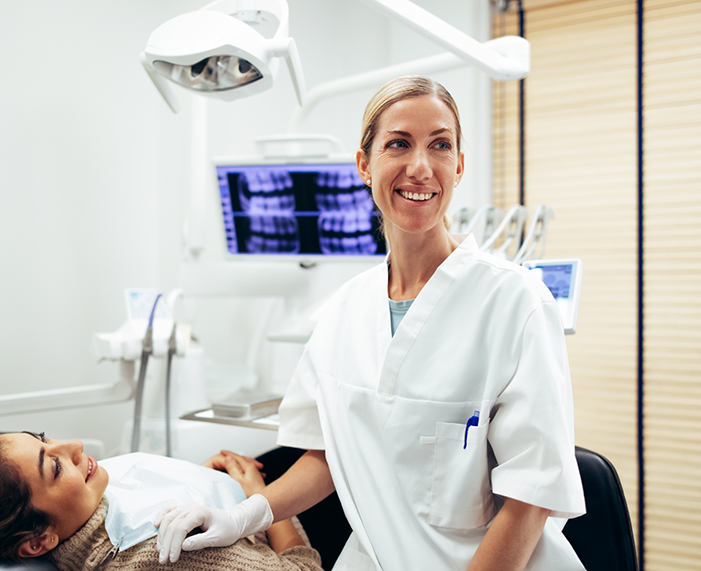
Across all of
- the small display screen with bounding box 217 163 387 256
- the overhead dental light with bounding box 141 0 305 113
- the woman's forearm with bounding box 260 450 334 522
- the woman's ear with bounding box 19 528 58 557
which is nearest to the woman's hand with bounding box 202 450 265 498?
the woman's forearm with bounding box 260 450 334 522

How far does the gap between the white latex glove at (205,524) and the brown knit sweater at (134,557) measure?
24mm

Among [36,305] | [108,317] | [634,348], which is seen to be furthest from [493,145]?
[36,305]

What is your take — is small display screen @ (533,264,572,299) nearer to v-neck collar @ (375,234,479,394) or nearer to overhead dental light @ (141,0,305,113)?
v-neck collar @ (375,234,479,394)

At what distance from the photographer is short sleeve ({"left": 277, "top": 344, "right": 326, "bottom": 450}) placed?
125cm

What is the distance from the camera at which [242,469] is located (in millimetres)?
1469

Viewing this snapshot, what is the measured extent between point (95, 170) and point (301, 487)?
1576mm

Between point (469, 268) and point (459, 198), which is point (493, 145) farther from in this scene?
point (469, 268)

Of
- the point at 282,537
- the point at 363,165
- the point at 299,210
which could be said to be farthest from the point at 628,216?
the point at 282,537

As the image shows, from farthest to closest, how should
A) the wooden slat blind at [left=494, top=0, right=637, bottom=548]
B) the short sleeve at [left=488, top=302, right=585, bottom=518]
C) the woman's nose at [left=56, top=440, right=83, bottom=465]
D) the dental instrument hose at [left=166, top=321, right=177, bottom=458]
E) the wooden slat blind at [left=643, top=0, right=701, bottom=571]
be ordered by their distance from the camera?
the wooden slat blind at [left=494, top=0, right=637, bottom=548], the wooden slat blind at [left=643, top=0, right=701, bottom=571], the dental instrument hose at [left=166, top=321, right=177, bottom=458], the woman's nose at [left=56, top=440, right=83, bottom=465], the short sleeve at [left=488, top=302, right=585, bottom=518]

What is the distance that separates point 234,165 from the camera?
207 cm

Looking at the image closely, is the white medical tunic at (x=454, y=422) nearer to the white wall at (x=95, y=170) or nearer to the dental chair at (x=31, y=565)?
the dental chair at (x=31, y=565)

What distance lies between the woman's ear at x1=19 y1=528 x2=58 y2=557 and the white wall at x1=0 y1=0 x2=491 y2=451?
3.28ft

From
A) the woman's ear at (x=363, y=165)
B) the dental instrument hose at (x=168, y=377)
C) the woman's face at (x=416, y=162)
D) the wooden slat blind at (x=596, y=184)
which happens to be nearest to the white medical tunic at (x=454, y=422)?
the woman's face at (x=416, y=162)

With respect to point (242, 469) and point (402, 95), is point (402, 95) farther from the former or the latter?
point (242, 469)
